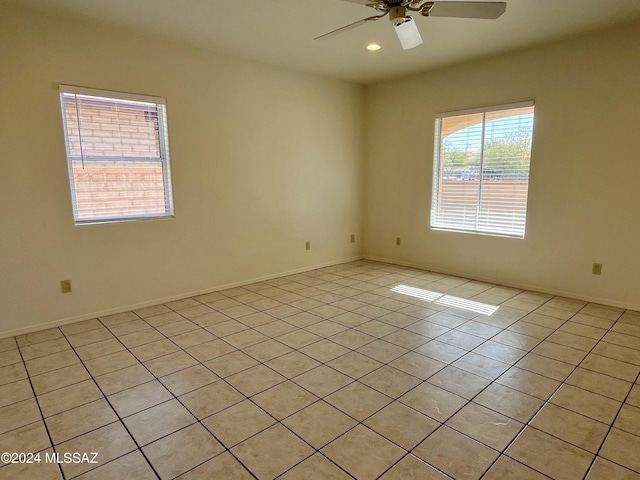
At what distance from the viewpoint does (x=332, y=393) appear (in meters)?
2.20

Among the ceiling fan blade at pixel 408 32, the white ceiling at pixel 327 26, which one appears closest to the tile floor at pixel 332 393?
the ceiling fan blade at pixel 408 32

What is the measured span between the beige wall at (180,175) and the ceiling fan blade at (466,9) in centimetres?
247

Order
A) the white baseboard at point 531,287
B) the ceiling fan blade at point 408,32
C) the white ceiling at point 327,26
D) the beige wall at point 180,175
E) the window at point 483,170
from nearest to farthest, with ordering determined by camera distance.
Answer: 1. the ceiling fan blade at point 408,32
2. the white ceiling at point 327,26
3. the beige wall at point 180,175
4. the white baseboard at point 531,287
5. the window at point 483,170

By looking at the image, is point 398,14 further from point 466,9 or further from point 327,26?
point 327,26

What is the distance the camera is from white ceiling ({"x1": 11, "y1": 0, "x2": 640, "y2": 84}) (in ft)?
9.25

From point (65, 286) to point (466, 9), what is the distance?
3799 millimetres

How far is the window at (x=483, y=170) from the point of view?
4.07 m

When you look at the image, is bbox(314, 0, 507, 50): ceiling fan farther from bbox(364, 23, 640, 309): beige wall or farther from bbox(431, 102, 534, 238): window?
bbox(431, 102, 534, 238): window

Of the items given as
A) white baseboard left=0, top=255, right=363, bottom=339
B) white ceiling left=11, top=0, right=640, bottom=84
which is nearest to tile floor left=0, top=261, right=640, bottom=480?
white baseboard left=0, top=255, right=363, bottom=339

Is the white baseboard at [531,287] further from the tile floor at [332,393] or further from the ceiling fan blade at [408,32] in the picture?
the ceiling fan blade at [408,32]

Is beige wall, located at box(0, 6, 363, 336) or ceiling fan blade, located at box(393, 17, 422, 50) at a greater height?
ceiling fan blade, located at box(393, 17, 422, 50)

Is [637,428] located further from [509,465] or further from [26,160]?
[26,160]

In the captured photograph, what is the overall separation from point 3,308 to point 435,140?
192 inches

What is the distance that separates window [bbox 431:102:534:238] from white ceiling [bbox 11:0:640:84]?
736mm
